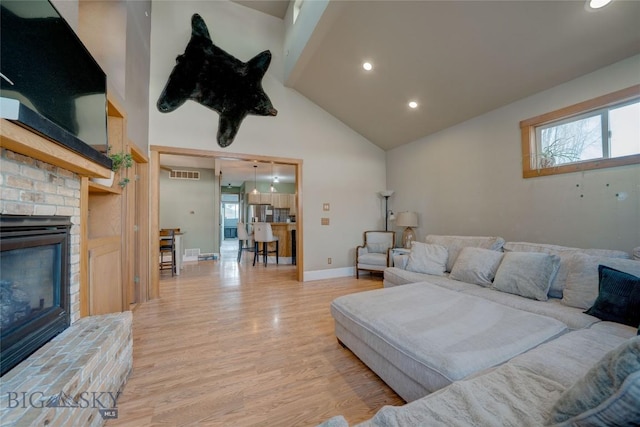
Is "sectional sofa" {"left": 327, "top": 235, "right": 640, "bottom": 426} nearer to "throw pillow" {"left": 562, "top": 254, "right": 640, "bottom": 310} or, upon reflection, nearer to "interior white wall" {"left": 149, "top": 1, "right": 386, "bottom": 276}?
"throw pillow" {"left": 562, "top": 254, "right": 640, "bottom": 310}

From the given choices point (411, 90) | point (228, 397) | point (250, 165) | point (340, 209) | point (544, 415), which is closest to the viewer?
point (544, 415)

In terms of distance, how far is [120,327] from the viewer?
1608 millimetres

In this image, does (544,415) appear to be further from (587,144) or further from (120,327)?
(587,144)

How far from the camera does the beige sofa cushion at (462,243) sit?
287 centimetres

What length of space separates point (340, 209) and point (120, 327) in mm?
3736

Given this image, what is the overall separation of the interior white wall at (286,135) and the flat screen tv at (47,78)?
6.94ft

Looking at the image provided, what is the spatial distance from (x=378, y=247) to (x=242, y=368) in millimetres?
3456

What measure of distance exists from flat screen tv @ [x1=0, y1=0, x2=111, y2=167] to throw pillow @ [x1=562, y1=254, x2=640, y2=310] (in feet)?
11.6

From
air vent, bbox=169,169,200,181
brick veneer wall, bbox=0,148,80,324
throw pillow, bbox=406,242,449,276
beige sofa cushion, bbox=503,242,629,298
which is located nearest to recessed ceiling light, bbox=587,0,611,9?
beige sofa cushion, bbox=503,242,629,298

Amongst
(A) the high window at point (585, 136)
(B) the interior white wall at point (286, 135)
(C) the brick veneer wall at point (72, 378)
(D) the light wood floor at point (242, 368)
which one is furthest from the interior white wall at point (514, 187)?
(C) the brick veneer wall at point (72, 378)

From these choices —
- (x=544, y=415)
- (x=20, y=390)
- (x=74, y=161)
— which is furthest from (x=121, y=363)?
(x=544, y=415)

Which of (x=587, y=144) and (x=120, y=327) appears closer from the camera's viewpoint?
(x=120, y=327)

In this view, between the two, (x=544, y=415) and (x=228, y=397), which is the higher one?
(x=544, y=415)

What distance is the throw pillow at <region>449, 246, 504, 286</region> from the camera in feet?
8.46
